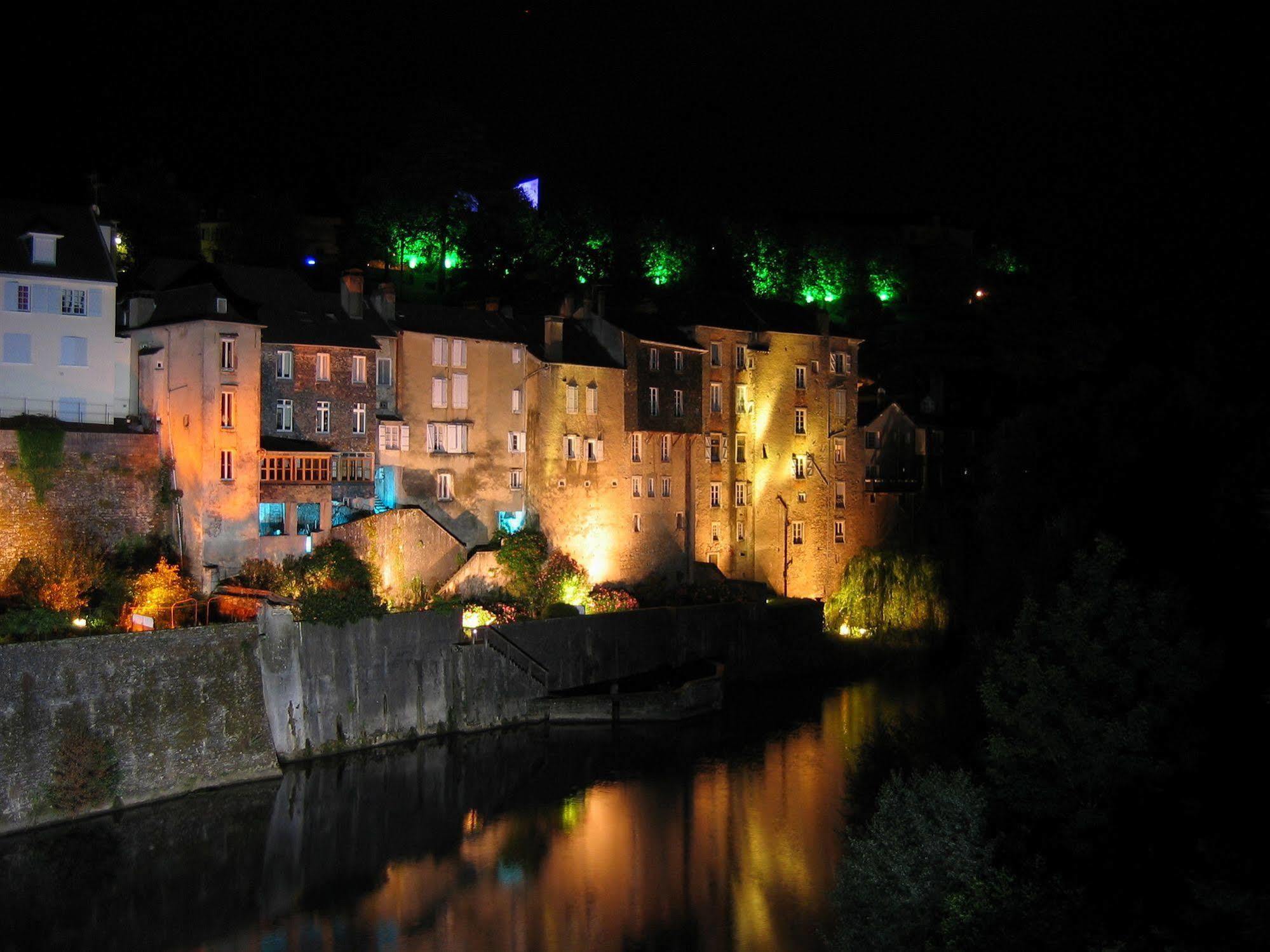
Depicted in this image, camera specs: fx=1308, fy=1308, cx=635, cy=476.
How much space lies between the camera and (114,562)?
138 ft

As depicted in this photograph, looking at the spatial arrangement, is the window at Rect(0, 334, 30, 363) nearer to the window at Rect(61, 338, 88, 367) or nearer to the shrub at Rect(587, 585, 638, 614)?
the window at Rect(61, 338, 88, 367)

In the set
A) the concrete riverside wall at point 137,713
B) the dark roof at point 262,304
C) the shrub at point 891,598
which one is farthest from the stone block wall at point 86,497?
the shrub at point 891,598

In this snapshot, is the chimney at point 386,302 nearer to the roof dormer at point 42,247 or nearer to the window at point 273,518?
the window at point 273,518

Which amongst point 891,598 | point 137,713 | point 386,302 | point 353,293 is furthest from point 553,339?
point 137,713

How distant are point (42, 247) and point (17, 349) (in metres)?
3.65

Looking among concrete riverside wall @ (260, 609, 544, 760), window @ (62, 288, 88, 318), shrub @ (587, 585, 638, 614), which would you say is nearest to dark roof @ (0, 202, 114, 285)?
window @ (62, 288, 88, 318)

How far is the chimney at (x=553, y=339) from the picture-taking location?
178 feet

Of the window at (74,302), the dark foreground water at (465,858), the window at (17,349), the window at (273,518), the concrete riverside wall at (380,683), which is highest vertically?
the window at (74,302)

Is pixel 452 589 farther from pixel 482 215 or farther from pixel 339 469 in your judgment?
pixel 482 215

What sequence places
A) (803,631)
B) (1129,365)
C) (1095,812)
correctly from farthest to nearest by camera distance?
(803,631), (1129,365), (1095,812)

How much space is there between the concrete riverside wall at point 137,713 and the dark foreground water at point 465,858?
0.90 meters

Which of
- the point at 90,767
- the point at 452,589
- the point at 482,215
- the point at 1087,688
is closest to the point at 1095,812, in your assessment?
the point at 1087,688

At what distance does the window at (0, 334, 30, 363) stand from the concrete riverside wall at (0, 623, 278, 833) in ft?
41.0

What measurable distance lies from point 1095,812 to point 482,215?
61838 mm
